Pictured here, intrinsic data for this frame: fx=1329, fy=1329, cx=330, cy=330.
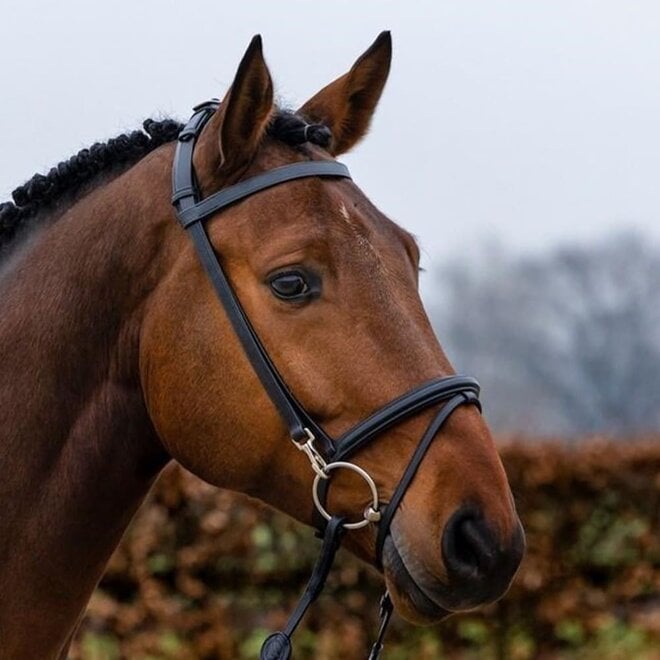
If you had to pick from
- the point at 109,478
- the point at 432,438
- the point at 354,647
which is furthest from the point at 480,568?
the point at 354,647

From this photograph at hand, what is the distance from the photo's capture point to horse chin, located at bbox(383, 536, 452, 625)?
2.88 metres

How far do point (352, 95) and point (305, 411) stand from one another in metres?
1.02

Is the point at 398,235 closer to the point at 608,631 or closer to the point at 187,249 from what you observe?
the point at 187,249

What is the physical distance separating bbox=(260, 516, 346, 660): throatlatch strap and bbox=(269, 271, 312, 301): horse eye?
51cm

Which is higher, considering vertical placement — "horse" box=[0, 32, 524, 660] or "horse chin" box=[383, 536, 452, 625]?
"horse" box=[0, 32, 524, 660]

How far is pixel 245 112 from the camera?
319 centimetres

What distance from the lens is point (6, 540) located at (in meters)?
3.18

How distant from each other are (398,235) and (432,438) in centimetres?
57

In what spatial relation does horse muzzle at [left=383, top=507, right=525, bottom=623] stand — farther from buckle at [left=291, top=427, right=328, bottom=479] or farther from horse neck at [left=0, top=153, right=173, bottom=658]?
horse neck at [left=0, top=153, right=173, bottom=658]

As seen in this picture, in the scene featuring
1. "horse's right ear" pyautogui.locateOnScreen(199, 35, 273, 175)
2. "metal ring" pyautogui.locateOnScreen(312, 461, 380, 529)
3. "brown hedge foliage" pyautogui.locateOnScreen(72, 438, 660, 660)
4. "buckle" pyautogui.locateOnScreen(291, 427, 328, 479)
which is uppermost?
"horse's right ear" pyautogui.locateOnScreen(199, 35, 273, 175)

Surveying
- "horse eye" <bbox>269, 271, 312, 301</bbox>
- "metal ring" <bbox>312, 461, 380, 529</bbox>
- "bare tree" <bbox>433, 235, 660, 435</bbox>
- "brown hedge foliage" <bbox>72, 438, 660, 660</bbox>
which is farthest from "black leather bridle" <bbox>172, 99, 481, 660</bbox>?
"bare tree" <bbox>433, 235, 660, 435</bbox>

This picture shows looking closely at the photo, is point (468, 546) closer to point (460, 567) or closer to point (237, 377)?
point (460, 567)

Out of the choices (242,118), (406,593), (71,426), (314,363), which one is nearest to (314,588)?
(406,593)

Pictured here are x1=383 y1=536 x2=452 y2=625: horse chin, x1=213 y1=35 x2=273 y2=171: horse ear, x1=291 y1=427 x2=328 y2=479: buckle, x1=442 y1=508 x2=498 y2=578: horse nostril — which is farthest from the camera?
x1=213 y1=35 x2=273 y2=171: horse ear
